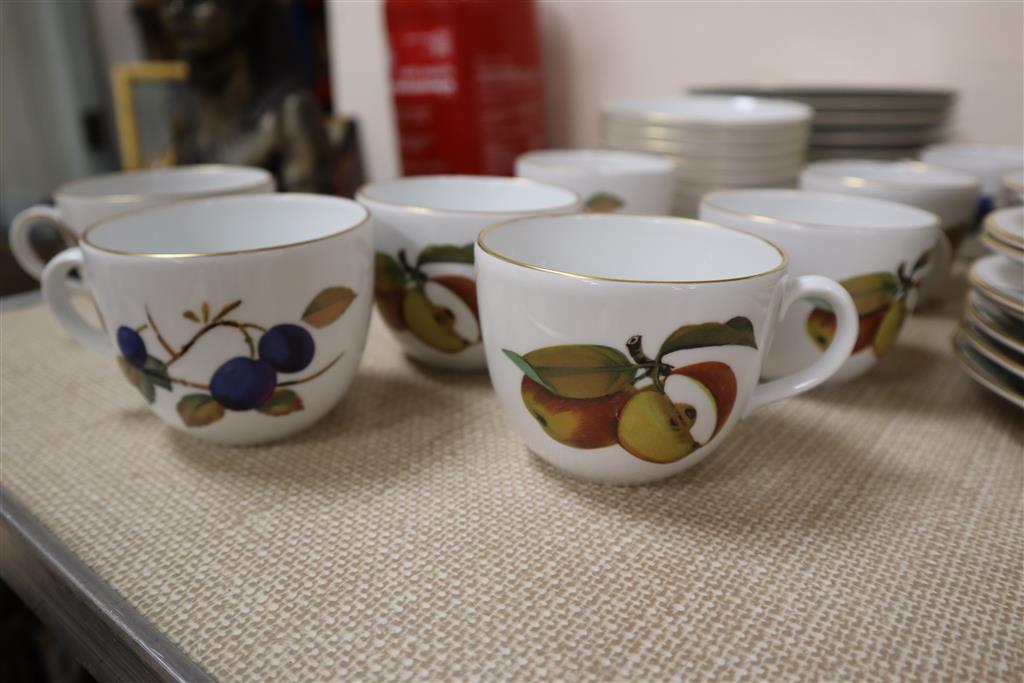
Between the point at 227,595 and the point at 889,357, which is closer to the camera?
the point at 227,595

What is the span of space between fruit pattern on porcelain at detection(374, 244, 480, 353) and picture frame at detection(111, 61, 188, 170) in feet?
2.72

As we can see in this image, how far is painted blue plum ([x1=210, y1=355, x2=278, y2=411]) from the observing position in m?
0.39

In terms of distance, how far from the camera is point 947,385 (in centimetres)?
52

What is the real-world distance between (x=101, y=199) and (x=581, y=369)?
42 centimetres

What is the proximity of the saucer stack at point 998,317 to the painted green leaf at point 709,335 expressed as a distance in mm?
199

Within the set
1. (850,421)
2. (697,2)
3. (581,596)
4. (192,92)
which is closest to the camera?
(581,596)

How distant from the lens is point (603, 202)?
1.92 ft

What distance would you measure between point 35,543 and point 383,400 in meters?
0.21

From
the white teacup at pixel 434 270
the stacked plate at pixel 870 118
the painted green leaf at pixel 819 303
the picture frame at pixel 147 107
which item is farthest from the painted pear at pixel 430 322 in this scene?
the picture frame at pixel 147 107

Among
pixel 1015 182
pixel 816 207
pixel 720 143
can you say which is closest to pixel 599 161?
pixel 720 143

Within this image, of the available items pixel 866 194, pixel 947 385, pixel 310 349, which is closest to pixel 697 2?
pixel 866 194

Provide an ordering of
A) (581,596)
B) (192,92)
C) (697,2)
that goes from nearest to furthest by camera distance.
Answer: (581,596), (697,2), (192,92)

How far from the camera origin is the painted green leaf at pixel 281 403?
41 cm

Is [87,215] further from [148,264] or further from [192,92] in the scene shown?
[192,92]
